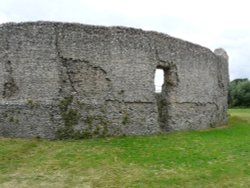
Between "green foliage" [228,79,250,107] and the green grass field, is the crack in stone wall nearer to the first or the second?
the green grass field

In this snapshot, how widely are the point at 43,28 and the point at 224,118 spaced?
13200 millimetres

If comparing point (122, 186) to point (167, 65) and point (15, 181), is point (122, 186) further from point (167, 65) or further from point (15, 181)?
point (167, 65)

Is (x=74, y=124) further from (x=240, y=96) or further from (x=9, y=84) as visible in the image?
(x=240, y=96)

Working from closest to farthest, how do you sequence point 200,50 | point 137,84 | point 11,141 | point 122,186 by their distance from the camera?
1. point 122,186
2. point 11,141
3. point 137,84
4. point 200,50

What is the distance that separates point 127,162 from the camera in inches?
571

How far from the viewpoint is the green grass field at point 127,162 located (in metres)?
12.7

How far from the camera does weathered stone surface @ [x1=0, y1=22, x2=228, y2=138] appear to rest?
17.6 metres

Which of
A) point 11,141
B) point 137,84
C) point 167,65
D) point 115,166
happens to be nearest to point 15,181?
point 115,166

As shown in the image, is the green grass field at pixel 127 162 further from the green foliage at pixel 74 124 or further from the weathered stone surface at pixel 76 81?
the weathered stone surface at pixel 76 81

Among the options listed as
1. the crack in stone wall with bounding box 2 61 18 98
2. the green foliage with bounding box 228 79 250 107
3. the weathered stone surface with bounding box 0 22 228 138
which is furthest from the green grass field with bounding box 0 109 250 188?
the green foliage with bounding box 228 79 250 107

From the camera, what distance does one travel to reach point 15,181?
12.9 metres

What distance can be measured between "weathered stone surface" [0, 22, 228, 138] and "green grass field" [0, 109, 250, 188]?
2.53 ft

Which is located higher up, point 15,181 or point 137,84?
point 137,84

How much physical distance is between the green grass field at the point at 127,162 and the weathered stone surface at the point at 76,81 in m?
0.77
